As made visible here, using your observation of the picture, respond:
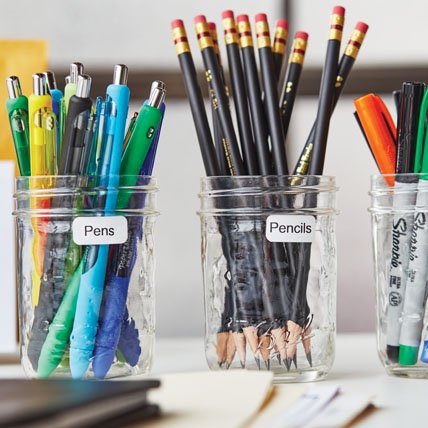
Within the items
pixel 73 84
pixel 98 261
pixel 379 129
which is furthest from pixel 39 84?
pixel 379 129

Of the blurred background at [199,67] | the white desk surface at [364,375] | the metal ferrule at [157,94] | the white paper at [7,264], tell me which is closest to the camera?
the white desk surface at [364,375]

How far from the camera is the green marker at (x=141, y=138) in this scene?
23.0 inches

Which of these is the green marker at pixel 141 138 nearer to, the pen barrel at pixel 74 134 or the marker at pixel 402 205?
the pen barrel at pixel 74 134

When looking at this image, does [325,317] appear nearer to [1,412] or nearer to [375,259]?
[375,259]

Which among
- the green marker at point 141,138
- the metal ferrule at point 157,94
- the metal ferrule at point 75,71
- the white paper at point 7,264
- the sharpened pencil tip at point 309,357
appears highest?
the metal ferrule at point 75,71

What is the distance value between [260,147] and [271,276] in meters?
0.10

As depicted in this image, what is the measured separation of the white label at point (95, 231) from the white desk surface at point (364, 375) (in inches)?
4.9

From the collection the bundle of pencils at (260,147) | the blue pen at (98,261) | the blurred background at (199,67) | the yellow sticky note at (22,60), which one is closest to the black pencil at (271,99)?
the bundle of pencils at (260,147)

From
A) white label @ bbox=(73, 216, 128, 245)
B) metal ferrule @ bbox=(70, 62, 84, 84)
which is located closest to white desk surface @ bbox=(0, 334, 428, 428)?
white label @ bbox=(73, 216, 128, 245)

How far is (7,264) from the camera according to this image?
72cm

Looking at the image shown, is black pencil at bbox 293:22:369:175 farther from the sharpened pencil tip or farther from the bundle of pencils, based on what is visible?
the sharpened pencil tip

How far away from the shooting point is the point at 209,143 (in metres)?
0.62

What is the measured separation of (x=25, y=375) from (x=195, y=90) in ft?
0.81

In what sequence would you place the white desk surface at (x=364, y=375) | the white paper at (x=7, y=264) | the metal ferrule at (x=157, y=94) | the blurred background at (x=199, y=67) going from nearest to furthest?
the white desk surface at (x=364, y=375), the metal ferrule at (x=157, y=94), the white paper at (x=7, y=264), the blurred background at (x=199, y=67)
